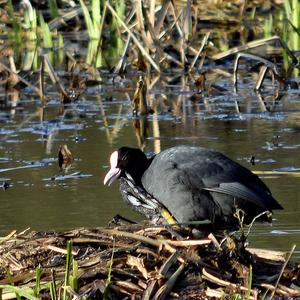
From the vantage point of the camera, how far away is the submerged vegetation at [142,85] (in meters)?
4.88

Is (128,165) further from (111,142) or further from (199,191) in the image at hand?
(111,142)

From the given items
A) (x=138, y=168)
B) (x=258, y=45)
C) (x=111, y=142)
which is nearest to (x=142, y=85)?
(x=111, y=142)

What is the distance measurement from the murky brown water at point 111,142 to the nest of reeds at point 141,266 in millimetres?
815

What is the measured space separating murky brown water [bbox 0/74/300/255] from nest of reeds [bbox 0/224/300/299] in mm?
815

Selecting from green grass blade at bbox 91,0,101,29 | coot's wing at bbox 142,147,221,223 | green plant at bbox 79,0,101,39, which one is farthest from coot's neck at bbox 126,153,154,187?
green grass blade at bbox 91,0,101,29

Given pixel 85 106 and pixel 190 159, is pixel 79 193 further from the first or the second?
pixel 85 106

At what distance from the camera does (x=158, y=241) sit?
5.13 metres

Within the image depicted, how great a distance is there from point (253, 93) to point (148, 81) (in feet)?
4.22

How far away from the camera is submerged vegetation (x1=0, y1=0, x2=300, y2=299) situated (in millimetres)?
4879

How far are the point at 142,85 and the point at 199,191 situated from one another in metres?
3.52

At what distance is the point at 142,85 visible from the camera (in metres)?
9.77

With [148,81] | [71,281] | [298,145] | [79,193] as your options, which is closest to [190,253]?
[71,281]

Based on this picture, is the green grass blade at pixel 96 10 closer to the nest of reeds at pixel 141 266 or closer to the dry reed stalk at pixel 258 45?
the dry reed stalk at pixel 258 45

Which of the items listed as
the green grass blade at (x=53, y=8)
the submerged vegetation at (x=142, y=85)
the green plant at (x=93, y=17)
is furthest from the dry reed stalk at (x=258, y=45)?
the green grass blade at (x=53, y=8)
